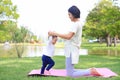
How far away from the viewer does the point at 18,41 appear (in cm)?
2028

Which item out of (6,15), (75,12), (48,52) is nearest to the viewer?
(75,12)

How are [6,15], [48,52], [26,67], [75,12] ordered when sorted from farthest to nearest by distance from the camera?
1. [6,15]
2. [26,67]
3. [48,52]
4. [75,12]


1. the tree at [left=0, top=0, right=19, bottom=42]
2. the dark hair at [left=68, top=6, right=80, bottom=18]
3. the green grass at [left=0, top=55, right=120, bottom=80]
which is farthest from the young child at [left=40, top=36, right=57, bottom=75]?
the tree at [left=0, top=0, right=19, bottom=42]

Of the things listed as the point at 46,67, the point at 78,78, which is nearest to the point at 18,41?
the point at 46,67

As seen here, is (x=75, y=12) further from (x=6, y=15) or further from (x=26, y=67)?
(x=6, y=15)

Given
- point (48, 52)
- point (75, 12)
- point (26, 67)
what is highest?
point (75, 12)

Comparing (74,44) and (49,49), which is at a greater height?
(74,44)

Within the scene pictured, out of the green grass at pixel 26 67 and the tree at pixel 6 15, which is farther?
the tree at pixel 6 15

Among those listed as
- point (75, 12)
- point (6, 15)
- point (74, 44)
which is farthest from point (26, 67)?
point (6, 15)

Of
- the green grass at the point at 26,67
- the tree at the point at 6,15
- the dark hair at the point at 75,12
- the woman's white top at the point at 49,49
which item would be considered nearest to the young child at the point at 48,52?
the woman's white top at the point at 49,49

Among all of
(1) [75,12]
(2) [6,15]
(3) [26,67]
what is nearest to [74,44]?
(1) [75,12]

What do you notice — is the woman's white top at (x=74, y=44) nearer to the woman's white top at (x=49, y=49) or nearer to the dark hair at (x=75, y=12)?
the dark hair at (x=75, y=12)

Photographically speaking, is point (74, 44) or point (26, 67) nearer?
point (74, 44)

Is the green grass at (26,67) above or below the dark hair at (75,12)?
below
